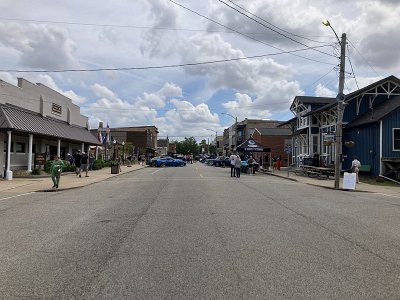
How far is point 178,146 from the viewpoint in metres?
184

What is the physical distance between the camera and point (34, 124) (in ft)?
107

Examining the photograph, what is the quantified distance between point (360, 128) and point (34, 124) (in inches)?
966

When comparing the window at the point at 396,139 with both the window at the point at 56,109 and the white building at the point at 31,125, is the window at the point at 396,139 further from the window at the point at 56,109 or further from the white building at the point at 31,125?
the window at the point at 56,109

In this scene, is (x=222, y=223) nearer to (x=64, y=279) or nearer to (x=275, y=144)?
(x=64, y=279)

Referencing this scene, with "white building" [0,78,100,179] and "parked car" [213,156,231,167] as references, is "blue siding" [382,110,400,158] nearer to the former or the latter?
"white building" [0,78,100,179]

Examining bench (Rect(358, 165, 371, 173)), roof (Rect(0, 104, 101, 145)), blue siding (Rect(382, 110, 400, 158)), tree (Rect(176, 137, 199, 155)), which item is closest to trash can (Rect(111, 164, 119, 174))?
roof (Rect(0, 104, 101, 145))

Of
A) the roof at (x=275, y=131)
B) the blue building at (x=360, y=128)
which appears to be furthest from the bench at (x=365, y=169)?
the roof at (x=275, y=131)

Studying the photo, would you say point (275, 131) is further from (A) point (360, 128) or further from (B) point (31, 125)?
(B) point (31, 125)

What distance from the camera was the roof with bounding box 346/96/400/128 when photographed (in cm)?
3266

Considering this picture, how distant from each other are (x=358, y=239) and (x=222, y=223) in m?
3.15

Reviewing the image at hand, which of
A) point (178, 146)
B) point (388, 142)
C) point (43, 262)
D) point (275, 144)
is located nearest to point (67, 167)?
point (388, 142)

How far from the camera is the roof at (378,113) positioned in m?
32.7

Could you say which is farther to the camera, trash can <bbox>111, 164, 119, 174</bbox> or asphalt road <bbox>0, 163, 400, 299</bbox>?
trash can <bbox>111, 164, 119, 174</bbox>

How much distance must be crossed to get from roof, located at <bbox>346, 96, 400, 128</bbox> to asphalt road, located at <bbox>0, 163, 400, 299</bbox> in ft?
68.8
